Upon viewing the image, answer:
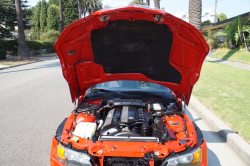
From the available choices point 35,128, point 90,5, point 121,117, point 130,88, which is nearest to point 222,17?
point 90,5

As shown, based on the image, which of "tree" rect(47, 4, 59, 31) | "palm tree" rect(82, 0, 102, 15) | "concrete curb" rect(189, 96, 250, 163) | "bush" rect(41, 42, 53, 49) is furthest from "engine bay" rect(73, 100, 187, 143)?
"palm tree" rect(82, 0, 102, 15)

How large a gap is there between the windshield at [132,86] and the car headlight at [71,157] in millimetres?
1749

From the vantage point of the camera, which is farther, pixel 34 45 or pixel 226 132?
pixel 34 45

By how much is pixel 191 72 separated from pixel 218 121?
2.15m

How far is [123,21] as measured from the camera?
311 centimetres

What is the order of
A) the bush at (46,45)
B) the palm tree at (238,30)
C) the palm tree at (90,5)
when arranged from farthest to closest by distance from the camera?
the palm tree at (90,5)
the bush at (46,45)
the palm tree at (238,30)

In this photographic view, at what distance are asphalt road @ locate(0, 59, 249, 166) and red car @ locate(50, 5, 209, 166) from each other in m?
1.07

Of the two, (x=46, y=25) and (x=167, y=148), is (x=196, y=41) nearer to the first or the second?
(x=167, y=148)

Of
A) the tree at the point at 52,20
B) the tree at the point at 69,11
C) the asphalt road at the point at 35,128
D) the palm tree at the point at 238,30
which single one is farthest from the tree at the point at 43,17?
the asphalt road at the point at 35,128

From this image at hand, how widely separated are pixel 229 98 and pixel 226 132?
274cm

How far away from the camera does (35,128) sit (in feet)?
15.7

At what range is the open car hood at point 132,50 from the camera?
2.94 meters

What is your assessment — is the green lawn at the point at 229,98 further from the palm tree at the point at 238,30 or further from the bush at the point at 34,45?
the bush at the point at 34,45

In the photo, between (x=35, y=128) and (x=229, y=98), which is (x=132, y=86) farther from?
(x=229, y=98)
